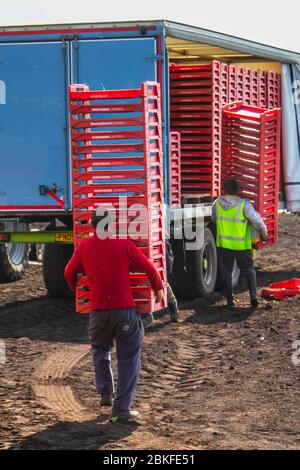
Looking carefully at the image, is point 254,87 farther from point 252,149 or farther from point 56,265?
point 56,265

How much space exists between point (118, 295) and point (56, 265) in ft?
24.9

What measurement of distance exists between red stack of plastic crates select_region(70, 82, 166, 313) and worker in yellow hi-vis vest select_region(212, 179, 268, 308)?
227cm

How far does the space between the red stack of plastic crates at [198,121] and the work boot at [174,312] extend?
2.37 m

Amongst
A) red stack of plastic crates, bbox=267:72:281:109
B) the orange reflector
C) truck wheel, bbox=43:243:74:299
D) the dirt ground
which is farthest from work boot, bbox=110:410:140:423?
red stack of plastic crates, bbox=267:72:281:109

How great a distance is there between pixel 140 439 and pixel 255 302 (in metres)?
7.16

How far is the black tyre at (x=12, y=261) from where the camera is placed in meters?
19.1

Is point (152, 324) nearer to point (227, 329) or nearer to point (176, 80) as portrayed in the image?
point (227, 329)

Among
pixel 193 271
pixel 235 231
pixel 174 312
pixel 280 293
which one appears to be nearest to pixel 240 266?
pixel 235 231

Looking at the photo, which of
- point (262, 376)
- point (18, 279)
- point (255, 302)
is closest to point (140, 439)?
point (262, 376)

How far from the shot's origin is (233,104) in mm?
17062

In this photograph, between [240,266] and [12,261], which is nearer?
[240,266]

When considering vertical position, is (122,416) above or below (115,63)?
below

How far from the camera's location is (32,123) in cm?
1500

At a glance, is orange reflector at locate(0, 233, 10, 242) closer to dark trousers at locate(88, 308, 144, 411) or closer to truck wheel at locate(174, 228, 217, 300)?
truck wheel at locate(174, 228, 217, 300)
